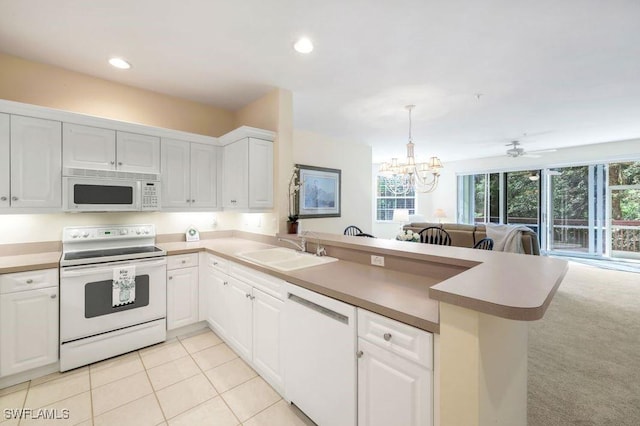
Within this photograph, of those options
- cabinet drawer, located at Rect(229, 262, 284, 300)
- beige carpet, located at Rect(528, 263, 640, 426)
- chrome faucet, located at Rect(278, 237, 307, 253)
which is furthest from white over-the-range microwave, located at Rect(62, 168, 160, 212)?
beige carpet, located at Rect(528, 263, 640, 426)

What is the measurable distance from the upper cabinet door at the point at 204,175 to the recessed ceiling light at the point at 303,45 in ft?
5.57

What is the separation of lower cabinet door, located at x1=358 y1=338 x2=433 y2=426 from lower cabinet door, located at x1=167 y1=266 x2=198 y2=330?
7.18 ft

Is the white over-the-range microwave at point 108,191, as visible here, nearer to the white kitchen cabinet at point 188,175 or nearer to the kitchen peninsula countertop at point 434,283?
the white kitchen cabinet at point 188,175

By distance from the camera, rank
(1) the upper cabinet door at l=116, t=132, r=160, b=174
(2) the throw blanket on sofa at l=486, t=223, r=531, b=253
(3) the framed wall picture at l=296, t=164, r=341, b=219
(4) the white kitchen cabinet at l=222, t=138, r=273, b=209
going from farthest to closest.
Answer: (3) the framed wall picture at l=296, t=164, r=341, b=219, (2) the throw blanket on sofa at l=486, t=223, r=531, b=253, (4) the white kitchen cabinet at l=222, t=138, r=273, b=209, (1) the upper cabinet door at l=116, t=132, r=160, b=174

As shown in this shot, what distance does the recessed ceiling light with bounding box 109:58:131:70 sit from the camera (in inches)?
97.0

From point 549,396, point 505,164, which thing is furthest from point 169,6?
point 505,164

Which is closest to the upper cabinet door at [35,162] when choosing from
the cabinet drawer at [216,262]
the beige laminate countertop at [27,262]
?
the beige laminate countertop at [27,262]

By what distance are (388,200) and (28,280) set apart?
820 centimetres

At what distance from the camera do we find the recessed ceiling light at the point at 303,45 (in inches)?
85.2

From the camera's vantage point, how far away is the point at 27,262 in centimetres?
216

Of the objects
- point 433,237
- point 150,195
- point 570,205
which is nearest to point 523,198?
point 570,205

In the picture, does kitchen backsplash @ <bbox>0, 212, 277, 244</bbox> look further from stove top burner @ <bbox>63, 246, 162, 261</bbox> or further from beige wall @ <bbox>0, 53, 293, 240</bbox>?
stove top burner @ <bbox>63, 246, 162, 261</bbox>

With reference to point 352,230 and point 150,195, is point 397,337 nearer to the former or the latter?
point 150,195

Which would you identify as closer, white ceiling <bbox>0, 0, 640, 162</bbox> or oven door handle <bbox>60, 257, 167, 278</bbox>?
white ceiling <bbox>0, 0, 640, 162</bbox>
